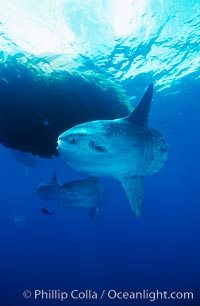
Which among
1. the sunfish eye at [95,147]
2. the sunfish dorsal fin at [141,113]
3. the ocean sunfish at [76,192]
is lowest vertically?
the sunfish eye at [95,147]

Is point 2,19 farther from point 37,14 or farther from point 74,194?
point 74,194

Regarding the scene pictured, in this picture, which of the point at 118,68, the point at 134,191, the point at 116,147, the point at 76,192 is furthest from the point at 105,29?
the point at 116,147

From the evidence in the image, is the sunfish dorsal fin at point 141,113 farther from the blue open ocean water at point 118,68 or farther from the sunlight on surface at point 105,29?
the sunlight on surface at point 105,29

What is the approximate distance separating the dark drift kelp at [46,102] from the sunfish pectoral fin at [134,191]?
3084 mm

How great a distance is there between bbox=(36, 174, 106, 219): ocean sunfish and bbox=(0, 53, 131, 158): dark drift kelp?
41.7 inches

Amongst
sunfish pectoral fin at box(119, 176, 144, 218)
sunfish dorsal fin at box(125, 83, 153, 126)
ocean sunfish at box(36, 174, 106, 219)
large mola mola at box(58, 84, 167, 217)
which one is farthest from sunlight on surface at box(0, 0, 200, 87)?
sunfish pectoral fin at box(119, 176, 144, 218)

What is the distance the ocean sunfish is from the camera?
6.53 metres

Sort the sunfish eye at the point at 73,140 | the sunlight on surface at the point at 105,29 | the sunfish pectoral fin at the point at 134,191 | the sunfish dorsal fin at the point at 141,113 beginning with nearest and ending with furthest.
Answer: the sunfish eye at the point at 73,140 → the sunfish dorsal fin at the point at 141,113 → the sunfish pectoral fin at the point at 134,191 → the sunlight on surface at the point at 105,29

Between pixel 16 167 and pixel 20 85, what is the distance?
31.7 m

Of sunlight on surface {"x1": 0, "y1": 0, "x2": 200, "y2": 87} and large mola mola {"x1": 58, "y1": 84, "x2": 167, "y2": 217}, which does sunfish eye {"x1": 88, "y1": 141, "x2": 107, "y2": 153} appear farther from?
sunlight on surface {"x1": 0, "y1": 0, "x2": 200, "y2": 87}

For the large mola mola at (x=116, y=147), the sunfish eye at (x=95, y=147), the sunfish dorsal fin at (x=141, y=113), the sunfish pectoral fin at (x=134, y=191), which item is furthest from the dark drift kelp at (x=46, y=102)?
the sunfish eye at (x=95, y=147)

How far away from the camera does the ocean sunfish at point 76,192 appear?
21.4ft

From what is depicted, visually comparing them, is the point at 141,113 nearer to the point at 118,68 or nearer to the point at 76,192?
the point at 76,192

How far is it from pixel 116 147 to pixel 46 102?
406cm
